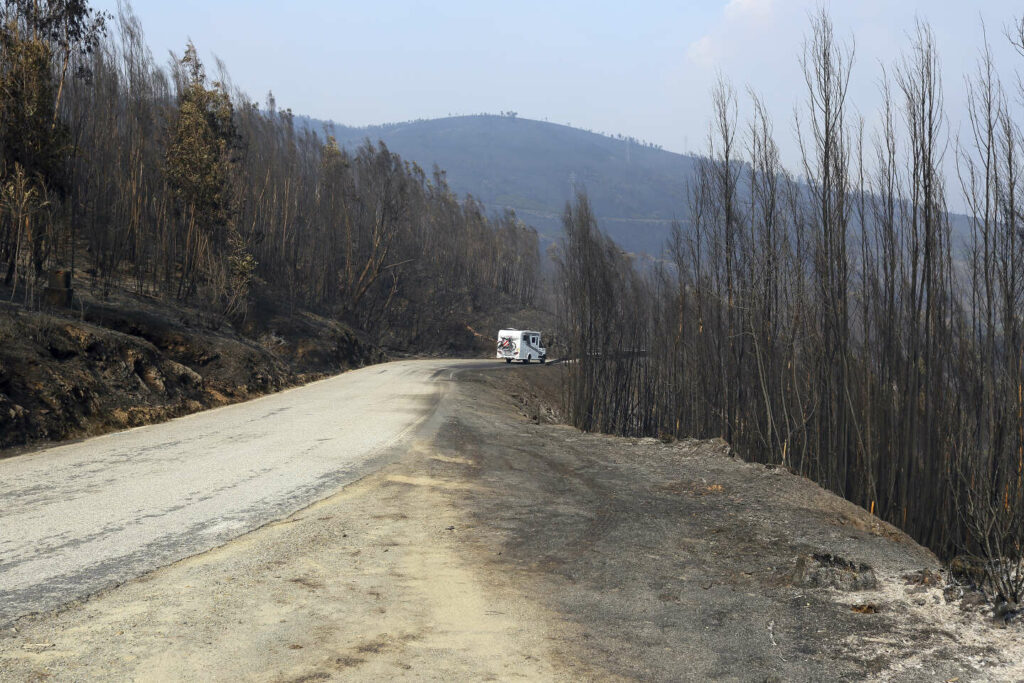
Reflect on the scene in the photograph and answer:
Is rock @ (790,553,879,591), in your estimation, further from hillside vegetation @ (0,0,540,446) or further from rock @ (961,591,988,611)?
hillside vegetation @ (0,0,540,446)

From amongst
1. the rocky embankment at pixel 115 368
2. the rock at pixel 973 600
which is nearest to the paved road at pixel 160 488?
the rocky embankment at pixel 115 368

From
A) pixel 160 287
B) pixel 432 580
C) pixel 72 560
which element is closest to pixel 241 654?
pixel 432 580

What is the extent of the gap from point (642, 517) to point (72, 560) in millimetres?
5590

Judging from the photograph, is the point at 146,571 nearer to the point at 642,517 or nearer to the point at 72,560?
the point at 72,560

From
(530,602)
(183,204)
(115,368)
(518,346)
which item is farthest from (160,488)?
(518,346)

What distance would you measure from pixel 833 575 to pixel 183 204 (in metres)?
29.0

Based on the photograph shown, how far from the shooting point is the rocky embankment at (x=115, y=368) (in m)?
13.0

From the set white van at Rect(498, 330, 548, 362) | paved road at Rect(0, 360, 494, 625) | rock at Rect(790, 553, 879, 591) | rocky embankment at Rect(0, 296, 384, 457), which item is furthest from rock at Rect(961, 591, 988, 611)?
white van at Rect(498, 330, 548, 362)

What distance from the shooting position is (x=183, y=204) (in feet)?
96.7

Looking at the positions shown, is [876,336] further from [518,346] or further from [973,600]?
[518,346]

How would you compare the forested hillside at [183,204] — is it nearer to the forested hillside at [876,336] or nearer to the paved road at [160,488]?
the paved road at [160,488]

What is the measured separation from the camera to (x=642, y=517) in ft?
27.5

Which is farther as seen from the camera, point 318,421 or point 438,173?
point 438,173

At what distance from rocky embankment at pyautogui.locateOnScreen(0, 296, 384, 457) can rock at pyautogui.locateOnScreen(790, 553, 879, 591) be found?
1165 centimetres
